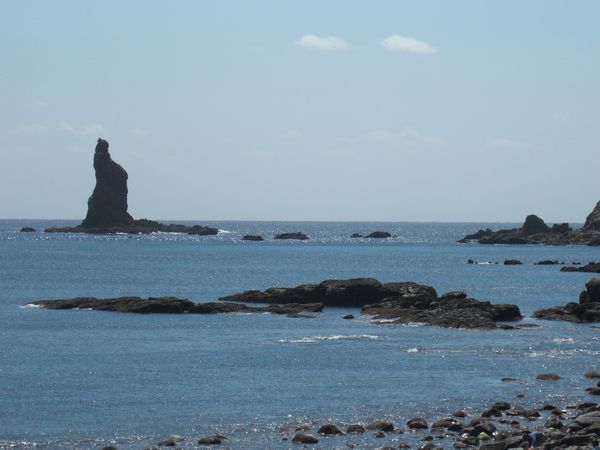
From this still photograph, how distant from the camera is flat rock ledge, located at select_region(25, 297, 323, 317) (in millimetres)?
78750

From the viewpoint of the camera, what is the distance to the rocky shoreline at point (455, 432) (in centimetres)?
3347

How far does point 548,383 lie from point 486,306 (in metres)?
27.2

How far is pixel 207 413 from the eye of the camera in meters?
39.8

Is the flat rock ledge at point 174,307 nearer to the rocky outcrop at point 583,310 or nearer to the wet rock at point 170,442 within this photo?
the rocky outcrop at point 583,310

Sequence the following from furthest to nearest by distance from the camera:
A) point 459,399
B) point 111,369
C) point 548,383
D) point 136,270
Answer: point 136,270, point 111,369, point 548,383, point 459,399

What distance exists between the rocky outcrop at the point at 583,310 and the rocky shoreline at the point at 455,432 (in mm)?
34030

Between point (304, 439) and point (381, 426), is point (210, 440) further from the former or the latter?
point (381, 426)

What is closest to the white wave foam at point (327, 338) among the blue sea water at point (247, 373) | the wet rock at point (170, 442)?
the blue sea water at point (247, 373)

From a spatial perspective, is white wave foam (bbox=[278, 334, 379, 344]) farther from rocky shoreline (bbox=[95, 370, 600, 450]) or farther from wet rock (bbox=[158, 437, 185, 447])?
wet rock (bbox=[158, 437, 185, 447])

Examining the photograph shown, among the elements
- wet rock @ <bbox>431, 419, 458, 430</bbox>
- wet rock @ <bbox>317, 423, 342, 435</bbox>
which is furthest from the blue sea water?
wet rock @ <bbox>431, 419, 458, 430</bbox>

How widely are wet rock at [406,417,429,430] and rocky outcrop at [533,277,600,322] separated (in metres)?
39.0

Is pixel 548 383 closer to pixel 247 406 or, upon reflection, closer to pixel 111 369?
pixel 247 406

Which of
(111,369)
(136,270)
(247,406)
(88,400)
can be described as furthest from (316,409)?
(136,270)

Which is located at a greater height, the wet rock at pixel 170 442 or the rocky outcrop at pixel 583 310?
the rocky outcrop at pixel 583 310
